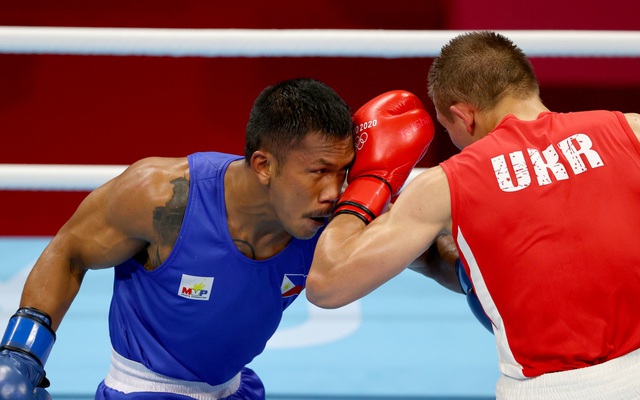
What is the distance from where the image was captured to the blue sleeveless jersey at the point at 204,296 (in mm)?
2244

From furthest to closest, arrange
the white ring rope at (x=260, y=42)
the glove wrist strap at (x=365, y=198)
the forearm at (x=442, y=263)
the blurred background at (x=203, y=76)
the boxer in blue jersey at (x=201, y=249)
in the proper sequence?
the blurred background at (x=203, y=76)
the white ring rope at (x=260, y=42)
the forearm at (x=442, y=263)
the boxer in blue jersey at (x=201, y=249)
the glove wrist strap at (x=365, y=198)

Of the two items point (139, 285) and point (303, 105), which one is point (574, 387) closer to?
point (303, 105)

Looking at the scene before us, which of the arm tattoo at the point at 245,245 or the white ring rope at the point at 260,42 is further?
the white ring rope at the point at 260,42

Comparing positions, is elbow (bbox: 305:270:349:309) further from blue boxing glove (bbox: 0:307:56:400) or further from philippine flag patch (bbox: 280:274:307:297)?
blue boxing glove (bbox: 0:307:56:400)

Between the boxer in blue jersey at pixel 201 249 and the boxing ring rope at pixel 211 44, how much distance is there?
792mm

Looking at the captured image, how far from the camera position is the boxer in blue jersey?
2162 millimetres

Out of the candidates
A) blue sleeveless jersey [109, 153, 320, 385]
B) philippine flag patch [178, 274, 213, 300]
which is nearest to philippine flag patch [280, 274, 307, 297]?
blue sleeveless jersey [109, 153, 320, 385]

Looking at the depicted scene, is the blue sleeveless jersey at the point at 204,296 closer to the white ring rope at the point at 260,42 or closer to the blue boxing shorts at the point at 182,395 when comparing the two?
the blue boxing shorts at the point at 182,395

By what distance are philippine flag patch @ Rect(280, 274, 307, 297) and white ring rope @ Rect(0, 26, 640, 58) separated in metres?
1.01

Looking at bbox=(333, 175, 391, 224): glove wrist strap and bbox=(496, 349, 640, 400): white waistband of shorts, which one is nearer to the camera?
bbox=(496, 349, 640, 400): white waistband of shorts

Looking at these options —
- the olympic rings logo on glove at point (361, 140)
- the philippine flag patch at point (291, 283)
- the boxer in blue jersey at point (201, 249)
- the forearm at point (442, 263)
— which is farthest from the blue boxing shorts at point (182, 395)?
the olympic rings logo on glove at point (361, 140)

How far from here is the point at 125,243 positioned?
224 centimetres

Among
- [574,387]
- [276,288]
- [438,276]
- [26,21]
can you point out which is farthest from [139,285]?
[26,21]

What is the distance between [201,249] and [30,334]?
0.46 meters
